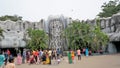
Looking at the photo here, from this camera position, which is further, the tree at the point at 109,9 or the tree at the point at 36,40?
the tree at the point at 109,9

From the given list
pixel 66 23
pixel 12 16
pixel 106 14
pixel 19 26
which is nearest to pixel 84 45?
pixel 66 23

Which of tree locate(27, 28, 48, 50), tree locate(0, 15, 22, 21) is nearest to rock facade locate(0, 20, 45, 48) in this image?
tree locate(27, 28, 48, 50)

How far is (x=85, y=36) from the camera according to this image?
39.8 meters

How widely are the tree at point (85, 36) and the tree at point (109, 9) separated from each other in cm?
2005

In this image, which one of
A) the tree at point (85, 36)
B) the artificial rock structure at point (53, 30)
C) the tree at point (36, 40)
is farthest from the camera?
the artificial rock structure at point (53, 30)

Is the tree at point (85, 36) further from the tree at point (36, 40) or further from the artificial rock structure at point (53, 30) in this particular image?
the tree at point (36, 40)

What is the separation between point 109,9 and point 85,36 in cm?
2304

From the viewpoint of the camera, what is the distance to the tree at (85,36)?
3953 cm

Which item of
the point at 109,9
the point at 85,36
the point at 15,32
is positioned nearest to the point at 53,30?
the point at 15,32

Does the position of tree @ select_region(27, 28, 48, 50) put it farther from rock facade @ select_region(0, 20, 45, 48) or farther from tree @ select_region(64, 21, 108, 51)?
tree @ select_region(64, 21, 108, 51)

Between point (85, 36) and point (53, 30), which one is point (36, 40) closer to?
point (85, 36)

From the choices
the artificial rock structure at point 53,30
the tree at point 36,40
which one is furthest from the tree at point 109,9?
the tree at point 36,40

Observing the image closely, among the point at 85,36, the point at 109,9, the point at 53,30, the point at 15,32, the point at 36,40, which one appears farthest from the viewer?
the point at 109,9

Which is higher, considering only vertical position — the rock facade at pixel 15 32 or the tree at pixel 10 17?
the tree at pixel 10 17
